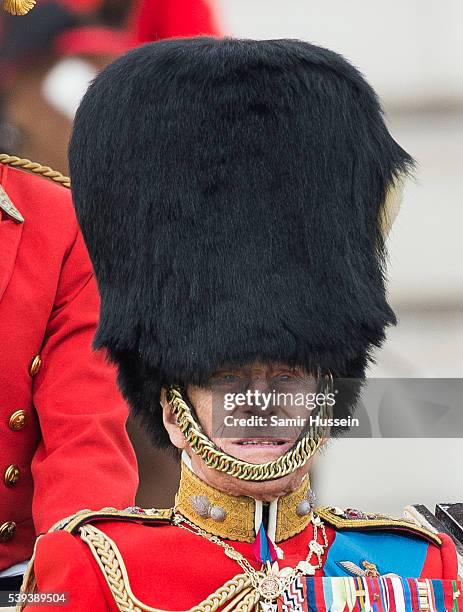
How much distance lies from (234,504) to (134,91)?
0.47 metres

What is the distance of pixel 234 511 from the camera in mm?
1723

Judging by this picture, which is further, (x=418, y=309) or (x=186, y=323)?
(x=418, y=309)

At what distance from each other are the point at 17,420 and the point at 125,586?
1.83 ft

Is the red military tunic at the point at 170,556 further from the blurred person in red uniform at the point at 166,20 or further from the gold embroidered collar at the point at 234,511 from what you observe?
the blurred person in red uniform at the point at 166,20

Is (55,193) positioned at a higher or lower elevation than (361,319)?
higher

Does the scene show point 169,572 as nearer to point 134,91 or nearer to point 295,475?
Answer: point 295,475

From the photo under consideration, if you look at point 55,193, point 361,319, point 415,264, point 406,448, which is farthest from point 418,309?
point 361,319

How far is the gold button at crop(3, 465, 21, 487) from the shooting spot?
→ 219 cm

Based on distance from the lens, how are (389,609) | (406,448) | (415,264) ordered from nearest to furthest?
(389,609), (406,448), (415,264)

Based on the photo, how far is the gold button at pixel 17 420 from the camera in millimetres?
2186

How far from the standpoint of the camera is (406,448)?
3.32 meters

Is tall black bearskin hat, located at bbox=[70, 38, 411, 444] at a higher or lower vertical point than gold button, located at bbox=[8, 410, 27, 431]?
higher

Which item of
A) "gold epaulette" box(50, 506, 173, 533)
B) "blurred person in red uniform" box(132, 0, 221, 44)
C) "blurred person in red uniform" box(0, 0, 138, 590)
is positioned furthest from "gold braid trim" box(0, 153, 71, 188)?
"gold epaulette" box(50, 506, 173, 533)

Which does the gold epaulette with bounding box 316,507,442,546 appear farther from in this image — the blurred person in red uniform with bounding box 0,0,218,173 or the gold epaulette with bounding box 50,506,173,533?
the blurred person in red uniform with bounding box 0,0,218,173
